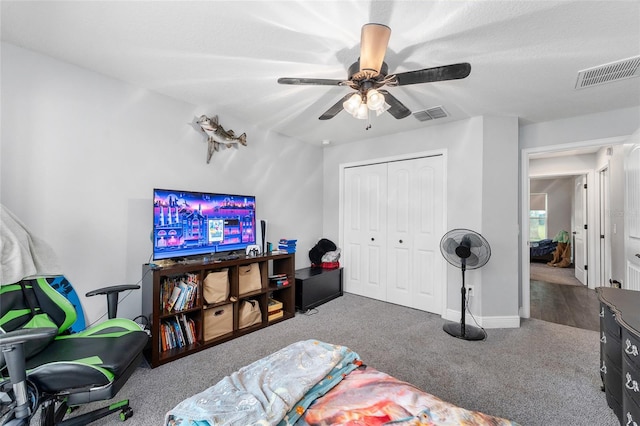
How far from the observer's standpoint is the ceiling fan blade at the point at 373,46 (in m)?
1.48

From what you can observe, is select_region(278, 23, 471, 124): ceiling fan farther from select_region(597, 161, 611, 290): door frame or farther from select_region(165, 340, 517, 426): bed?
select_region(597, 161, 611, 290): door frame

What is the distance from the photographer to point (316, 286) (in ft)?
12.2

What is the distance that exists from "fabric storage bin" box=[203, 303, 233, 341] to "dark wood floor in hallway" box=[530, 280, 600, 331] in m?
3.63

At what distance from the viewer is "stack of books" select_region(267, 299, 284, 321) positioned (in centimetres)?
315

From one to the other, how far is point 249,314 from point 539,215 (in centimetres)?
897

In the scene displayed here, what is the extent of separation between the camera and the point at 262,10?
5.27 ft

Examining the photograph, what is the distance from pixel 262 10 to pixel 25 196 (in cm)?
213

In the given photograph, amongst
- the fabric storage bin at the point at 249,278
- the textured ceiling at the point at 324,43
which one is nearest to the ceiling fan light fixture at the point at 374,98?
the textured ceiling at the point at 324,43

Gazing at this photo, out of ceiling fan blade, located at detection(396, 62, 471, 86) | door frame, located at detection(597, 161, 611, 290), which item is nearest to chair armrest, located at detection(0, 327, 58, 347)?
ceiling fan blade, located at detection(396, 62, 471, 86)

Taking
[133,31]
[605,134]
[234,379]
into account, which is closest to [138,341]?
[234,379]

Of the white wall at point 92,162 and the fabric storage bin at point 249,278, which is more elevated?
the white wall at point 92,162

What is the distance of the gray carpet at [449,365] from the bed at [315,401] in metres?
0.91

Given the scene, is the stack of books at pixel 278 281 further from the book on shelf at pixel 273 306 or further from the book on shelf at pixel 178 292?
the book on shelf at pixel 178 292

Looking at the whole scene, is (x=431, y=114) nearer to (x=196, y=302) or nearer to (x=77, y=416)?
(x=196, y=302)
